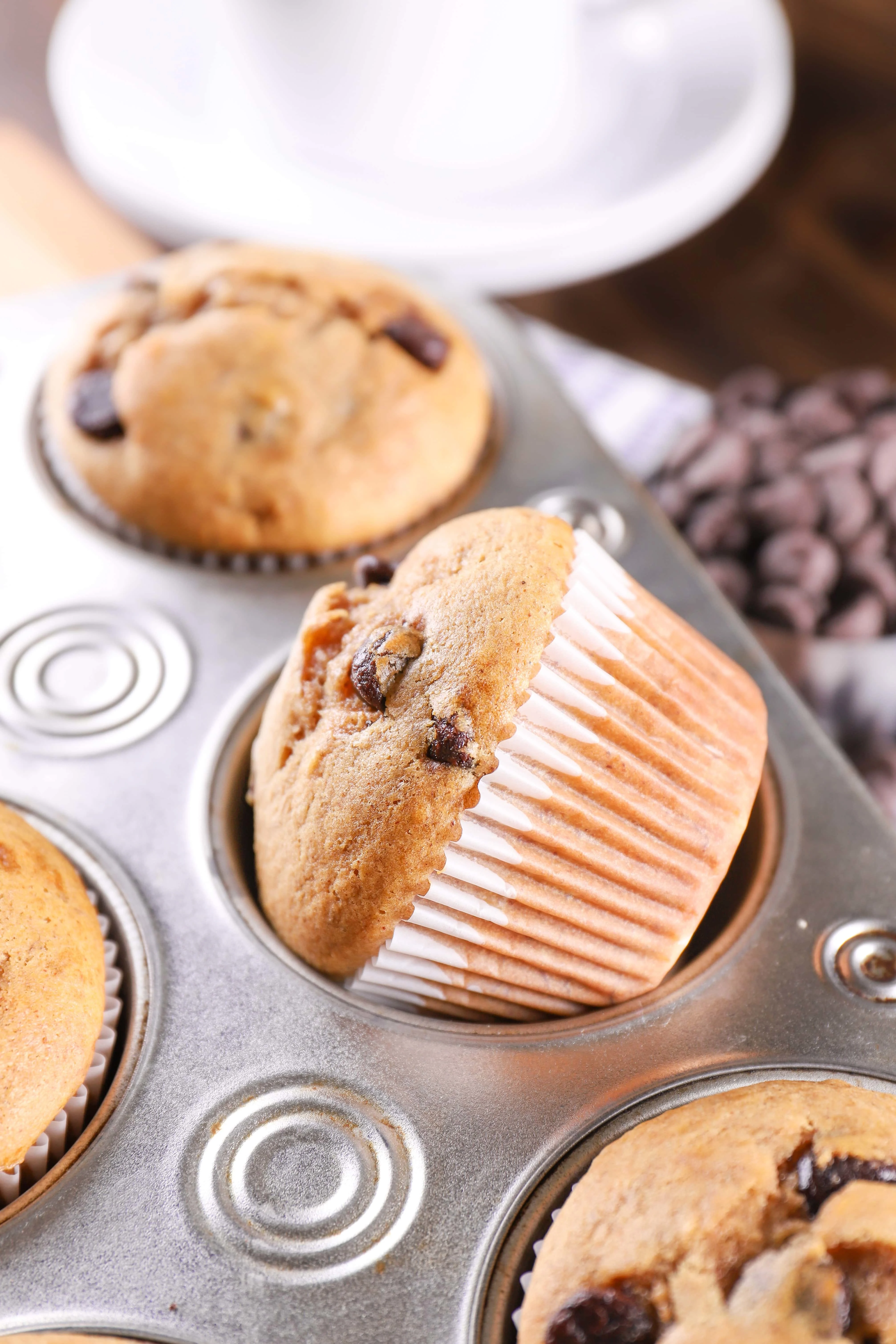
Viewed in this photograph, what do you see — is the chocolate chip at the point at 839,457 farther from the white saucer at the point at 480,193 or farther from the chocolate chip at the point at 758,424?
the white saucer at the point at 480,193

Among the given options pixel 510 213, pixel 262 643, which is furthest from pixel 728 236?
pixel 262 643

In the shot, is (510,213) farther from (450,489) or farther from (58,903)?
(58,903)

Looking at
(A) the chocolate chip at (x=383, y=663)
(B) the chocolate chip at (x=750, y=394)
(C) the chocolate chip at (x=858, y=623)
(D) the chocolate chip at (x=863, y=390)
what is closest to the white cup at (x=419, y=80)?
(B) the chocolate chip at (x=750, y=394)

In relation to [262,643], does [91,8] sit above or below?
above

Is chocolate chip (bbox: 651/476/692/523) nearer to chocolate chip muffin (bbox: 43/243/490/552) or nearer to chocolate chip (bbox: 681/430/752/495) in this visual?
chocolate chip (bbox: 681/430/752/495)

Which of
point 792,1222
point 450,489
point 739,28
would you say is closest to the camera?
point 792,1222

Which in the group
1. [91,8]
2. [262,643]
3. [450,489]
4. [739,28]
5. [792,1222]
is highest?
[739,28]

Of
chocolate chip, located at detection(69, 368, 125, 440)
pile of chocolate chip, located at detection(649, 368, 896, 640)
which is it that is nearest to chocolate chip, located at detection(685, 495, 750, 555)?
pile of chocolate chip, located at detection(649, 368, 896, 640)

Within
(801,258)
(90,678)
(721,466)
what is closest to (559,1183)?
(90,678)
